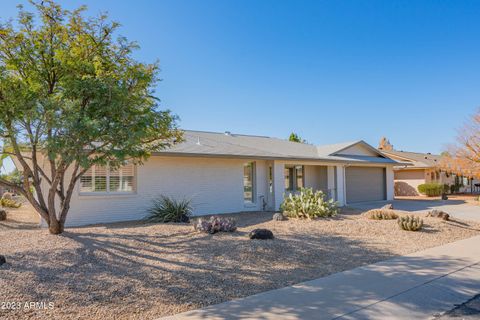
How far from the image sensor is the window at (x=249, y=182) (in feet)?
52.9

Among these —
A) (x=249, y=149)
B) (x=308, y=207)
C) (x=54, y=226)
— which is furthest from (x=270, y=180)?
(x=54, y=226)

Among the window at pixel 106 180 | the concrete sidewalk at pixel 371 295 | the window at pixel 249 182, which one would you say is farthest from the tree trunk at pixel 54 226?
the window at pixel 249 182

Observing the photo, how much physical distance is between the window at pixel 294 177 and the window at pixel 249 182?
2990 millimetres

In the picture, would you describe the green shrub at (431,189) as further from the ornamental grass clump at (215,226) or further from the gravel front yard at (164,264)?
the ornamental grass clump at (215,226)

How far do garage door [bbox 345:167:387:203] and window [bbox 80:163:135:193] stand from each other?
13769mm

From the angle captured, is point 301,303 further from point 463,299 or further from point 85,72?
point 85,72

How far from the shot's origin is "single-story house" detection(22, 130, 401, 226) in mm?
11945

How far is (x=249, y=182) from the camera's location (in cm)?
1661

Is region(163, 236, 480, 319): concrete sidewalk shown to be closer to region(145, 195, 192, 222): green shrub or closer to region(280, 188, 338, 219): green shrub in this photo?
region(280, 188, 338, 219): green shrub

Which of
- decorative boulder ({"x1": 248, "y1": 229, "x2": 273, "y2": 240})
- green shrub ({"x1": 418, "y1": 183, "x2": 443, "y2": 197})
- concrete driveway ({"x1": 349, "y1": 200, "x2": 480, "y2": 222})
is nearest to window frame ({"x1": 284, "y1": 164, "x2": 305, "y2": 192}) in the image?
concrete driveway ({"x1": 349, "y1": 200, "x2": 480, "y2": 222})

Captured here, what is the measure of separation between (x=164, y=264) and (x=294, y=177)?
13621mm

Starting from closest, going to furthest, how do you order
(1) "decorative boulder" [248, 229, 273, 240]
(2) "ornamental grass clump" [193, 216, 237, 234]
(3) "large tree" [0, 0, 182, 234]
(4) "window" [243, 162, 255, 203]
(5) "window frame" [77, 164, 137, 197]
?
(3) "large tree" [0, 0, 182, 234] → (1) "decorative boulder" [248, 229, 273, 240] → (2) "ornamental grass clump" [193, 216, 237, 234] → (5) "window frame" [77, 164, 137, 197] → (4) "window" [243, 162, 255, 203]

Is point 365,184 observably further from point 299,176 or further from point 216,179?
point 216,179

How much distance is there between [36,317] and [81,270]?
161cm
